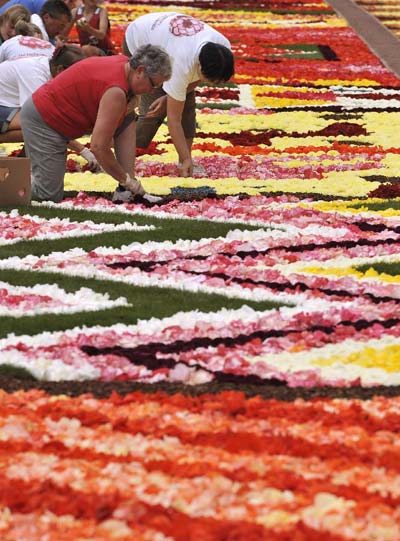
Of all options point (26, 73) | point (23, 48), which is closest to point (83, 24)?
point (23, 48)

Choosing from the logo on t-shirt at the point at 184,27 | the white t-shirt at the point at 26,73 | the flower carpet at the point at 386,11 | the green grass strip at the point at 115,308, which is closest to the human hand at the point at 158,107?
the logo on t-shirt at the point at 184,27

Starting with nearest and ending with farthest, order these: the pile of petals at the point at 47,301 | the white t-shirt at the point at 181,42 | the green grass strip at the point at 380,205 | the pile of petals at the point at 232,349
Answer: the pile of petals at the point at 232,349, the pile of petals at the point at 47,301, the green grass strip at the point at 380,205, the white t-shirt at the point at 181,42

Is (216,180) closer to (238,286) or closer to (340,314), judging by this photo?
(238,286)

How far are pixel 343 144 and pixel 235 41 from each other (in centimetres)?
1068

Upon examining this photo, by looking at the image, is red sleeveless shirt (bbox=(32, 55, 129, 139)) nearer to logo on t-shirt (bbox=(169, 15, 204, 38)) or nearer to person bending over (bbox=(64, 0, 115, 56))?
logo on t-shirt (bbox=(169, 15, 204, 38))

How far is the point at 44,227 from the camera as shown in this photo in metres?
7.04

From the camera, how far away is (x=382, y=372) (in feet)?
14.7

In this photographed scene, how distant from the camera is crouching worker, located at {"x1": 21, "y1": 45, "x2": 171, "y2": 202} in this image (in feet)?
23.9

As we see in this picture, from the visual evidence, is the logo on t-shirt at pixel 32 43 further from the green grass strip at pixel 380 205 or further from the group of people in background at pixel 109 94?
the green grass strip at pixel 380 205

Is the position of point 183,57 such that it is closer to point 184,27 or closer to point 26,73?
point 184,27

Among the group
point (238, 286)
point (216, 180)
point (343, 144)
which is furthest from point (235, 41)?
point (238, 286)

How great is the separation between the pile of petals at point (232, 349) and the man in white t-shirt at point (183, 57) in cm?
320

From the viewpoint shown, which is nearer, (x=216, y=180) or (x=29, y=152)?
(x=29, y=152)

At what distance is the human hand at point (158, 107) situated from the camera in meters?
9.23
